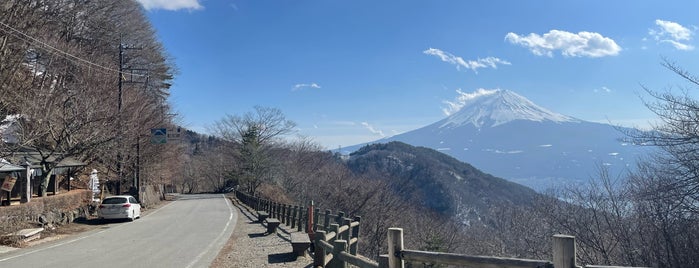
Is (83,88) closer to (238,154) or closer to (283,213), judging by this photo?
(283,213)

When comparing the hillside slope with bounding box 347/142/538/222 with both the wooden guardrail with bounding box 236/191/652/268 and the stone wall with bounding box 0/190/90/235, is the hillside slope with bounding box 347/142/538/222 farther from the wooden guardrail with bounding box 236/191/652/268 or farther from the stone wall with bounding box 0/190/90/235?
the wooden guardrail with bounding box 236/191/652/268

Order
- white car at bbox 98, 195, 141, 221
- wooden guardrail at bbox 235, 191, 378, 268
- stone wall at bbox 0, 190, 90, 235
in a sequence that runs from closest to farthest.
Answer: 1. wooden guardrail at bbox 235, 191, 378, 268
2. stone wall at bbox 0, 190, 90, 235
3. white car at bbox 98, 195, 141, 221

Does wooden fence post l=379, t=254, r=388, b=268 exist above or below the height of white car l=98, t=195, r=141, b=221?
above

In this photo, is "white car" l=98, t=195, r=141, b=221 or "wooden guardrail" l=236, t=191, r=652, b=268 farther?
"white car" l=98, t=195, r=141, b=221

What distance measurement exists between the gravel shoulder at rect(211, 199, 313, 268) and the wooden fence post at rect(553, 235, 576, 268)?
8.12m

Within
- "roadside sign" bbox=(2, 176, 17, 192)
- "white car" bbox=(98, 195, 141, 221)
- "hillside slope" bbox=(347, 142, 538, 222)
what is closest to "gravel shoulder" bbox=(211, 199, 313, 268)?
"white car" bbox=(98, 195, 141, 221)

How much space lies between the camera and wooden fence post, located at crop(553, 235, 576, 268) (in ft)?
13.2

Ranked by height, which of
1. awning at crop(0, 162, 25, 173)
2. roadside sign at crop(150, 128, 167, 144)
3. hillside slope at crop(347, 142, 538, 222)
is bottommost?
hillside slope at crop(347, 142, 538, 222)

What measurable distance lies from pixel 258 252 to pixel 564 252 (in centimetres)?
1101

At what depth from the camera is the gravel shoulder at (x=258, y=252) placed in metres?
12.0

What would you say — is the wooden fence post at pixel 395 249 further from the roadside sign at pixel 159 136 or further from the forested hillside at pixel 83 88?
the roadside sign at pixel 159 136

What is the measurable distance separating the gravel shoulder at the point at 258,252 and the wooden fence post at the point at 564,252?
8.12m

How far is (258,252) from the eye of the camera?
1396cm

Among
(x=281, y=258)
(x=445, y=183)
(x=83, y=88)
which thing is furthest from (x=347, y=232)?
(x=445, y=183)
